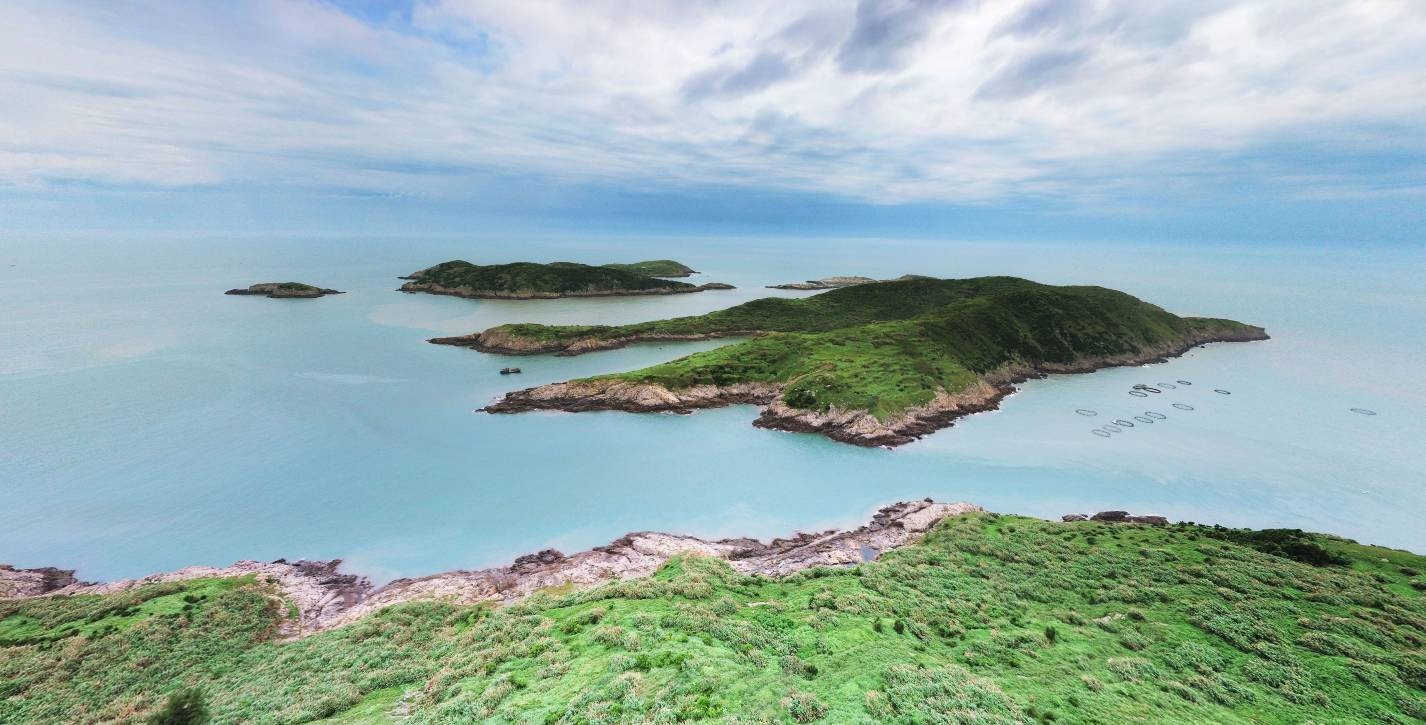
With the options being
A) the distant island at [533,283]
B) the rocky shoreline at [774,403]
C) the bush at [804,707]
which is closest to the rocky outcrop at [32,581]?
the rocky shoreline at [774,403]

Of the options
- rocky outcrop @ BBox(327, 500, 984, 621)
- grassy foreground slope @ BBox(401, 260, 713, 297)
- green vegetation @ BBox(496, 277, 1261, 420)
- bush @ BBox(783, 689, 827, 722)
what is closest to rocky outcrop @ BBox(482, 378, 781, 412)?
green vegetation @ BBox(496, 277, 1261, 420)

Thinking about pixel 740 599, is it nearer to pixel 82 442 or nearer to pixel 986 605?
pixel 986 605

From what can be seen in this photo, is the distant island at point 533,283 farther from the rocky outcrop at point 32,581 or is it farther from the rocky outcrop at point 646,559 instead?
the rocky outcrop at point 646,559

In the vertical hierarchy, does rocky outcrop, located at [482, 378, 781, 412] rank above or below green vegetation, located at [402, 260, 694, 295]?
below

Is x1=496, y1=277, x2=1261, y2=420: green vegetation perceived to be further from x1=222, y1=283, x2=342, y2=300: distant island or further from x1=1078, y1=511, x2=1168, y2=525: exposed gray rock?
x1=222, y1=283, x2=342, y2=300: distant island

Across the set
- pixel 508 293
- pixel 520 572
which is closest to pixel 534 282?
pixel 508 293
